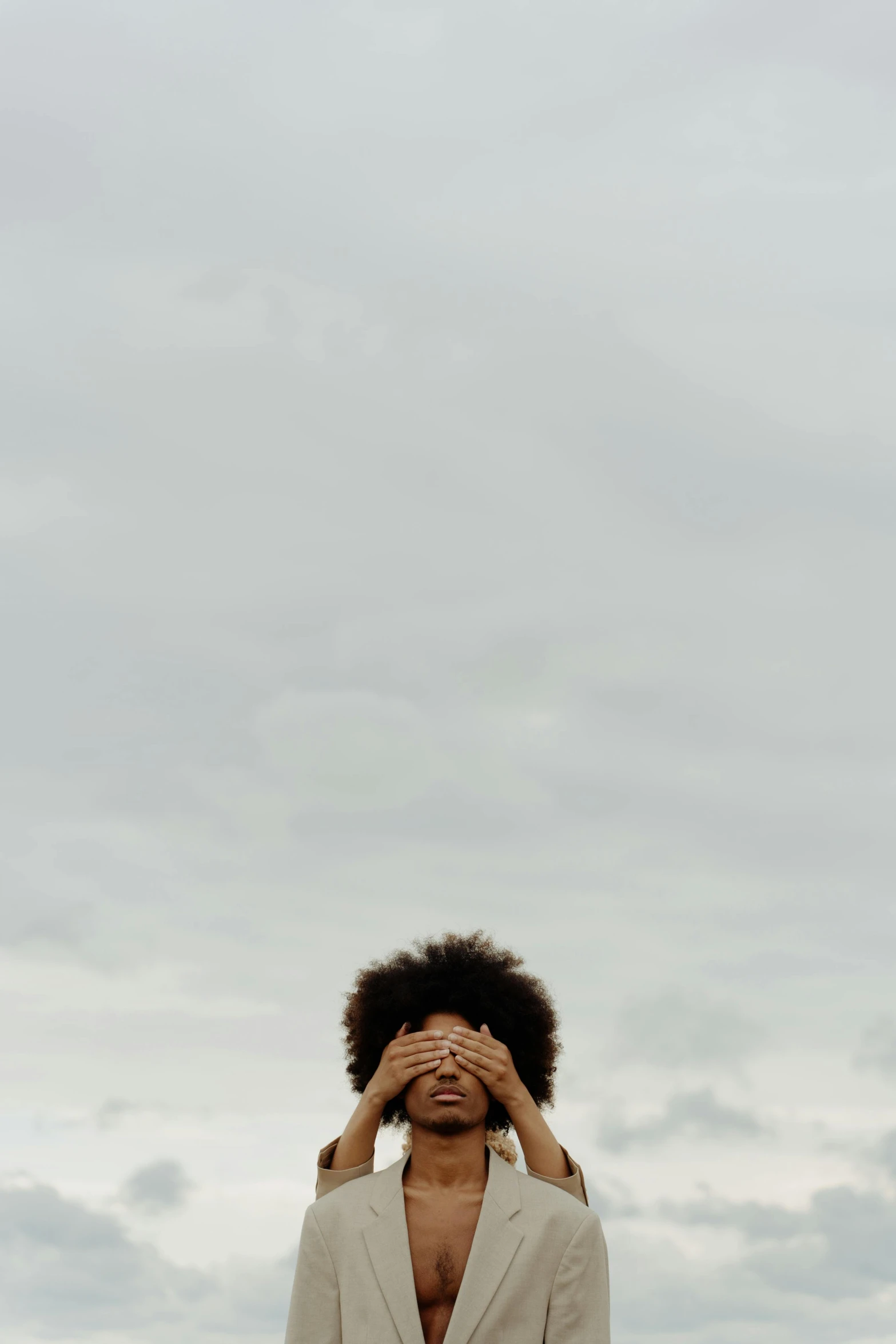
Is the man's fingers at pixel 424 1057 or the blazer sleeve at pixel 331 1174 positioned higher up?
the man's fingers at pixel 424 1057

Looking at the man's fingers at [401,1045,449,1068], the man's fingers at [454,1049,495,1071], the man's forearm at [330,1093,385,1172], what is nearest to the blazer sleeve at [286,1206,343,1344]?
the man's forearm at [330,1093,385,1172]

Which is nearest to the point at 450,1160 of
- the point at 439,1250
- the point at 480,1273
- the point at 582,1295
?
the point at 439,1250

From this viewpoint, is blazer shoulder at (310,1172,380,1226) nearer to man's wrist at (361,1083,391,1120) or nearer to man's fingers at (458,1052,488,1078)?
man's wrist at (361,1083,391,1120)

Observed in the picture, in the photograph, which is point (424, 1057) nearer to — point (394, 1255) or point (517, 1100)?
point (517, 1100)

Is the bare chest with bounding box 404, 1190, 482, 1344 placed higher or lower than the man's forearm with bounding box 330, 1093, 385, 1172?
lower

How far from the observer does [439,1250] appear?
11.6m

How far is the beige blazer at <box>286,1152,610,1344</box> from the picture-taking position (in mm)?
11281

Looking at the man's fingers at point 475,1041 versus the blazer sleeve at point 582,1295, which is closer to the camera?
the blazer sleeve at point 582,1295

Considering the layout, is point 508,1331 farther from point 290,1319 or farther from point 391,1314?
point 290,1319

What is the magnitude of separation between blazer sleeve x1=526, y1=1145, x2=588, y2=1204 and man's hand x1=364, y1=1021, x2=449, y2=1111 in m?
0.88

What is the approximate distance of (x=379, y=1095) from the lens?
476 inches

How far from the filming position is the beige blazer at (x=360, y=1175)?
12250 millimetres

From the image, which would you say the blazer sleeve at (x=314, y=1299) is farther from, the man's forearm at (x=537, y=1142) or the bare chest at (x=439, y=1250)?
the man's forearm at (x=537, y=1142)

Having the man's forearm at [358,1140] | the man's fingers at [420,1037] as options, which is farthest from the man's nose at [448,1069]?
the man's forearm at [358,1140]
